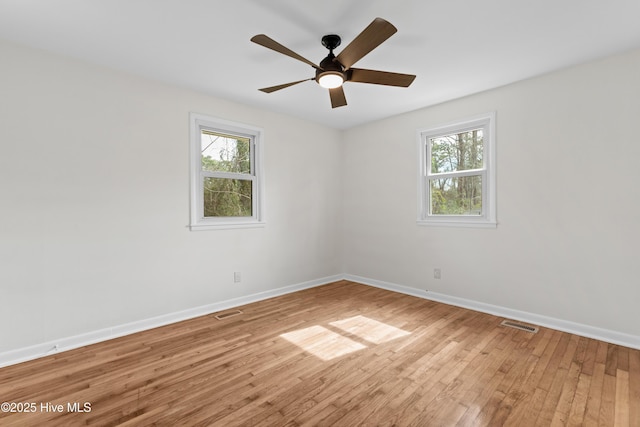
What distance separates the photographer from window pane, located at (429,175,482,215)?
3621mm

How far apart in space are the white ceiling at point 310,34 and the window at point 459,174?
60 cm

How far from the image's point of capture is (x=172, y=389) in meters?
2.00

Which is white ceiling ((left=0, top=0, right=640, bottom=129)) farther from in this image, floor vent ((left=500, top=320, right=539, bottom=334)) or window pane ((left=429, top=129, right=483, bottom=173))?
floor vent ((left=500, top=320, right=539, bottom=334))

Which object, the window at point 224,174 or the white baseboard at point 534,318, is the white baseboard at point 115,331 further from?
the white baseboard at point 534,318

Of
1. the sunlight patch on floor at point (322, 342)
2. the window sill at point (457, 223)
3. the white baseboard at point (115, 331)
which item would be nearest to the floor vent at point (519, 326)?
the window sill at point (457, 223)

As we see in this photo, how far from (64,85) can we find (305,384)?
3.14 metres

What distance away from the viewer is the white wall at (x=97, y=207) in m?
2.42

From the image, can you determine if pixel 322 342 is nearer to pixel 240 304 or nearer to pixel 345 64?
pixel 240 304

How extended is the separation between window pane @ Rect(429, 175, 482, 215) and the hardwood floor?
1.33 metres

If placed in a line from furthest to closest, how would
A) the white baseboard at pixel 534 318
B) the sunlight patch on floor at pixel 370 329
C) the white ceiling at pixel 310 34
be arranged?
the sunlight patch on floor at pixel 370 329
the white baseboard at pixel 534 318
the white ceiling at pixel 310 34

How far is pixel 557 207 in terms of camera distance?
2955 mm

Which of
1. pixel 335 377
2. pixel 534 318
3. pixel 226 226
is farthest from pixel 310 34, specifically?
pixel 534 318

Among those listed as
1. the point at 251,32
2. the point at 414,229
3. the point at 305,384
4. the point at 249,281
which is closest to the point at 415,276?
the point at 414,229

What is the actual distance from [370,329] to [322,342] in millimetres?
550
